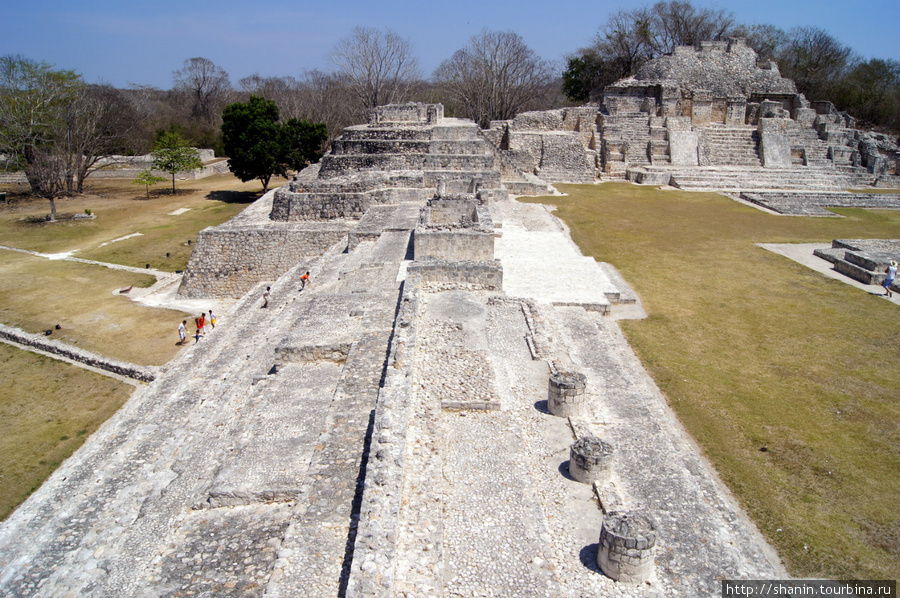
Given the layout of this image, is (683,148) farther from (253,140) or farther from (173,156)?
(173,156)

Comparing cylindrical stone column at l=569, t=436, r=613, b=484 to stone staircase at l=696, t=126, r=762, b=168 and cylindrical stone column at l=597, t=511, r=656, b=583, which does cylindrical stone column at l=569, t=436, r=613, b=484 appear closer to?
cylindrical stone column at l=597, t=511, r=656, b=583

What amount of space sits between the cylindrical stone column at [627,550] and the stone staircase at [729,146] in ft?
95.8

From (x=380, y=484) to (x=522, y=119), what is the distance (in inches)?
1102

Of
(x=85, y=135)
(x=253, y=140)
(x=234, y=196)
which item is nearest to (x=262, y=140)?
(x=253, y=140)

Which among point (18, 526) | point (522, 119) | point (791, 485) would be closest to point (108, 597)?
point (18, 526)

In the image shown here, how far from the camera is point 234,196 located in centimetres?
3150

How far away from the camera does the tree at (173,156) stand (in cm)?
3253

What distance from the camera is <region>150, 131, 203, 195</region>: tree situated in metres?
32.5

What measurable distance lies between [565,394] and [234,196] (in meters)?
28.4

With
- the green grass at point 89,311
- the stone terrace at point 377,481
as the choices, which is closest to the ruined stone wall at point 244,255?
the green grass at point 89,311

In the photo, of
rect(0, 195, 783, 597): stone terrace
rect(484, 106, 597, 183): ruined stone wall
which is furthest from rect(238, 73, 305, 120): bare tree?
rect(0, 195, 783, 597): stone terrace

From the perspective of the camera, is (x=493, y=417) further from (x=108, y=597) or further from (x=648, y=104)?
(x=648, y=104)

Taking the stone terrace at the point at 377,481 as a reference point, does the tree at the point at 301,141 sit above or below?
above

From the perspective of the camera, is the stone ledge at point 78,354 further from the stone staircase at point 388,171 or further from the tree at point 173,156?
the tree at point 173,156
